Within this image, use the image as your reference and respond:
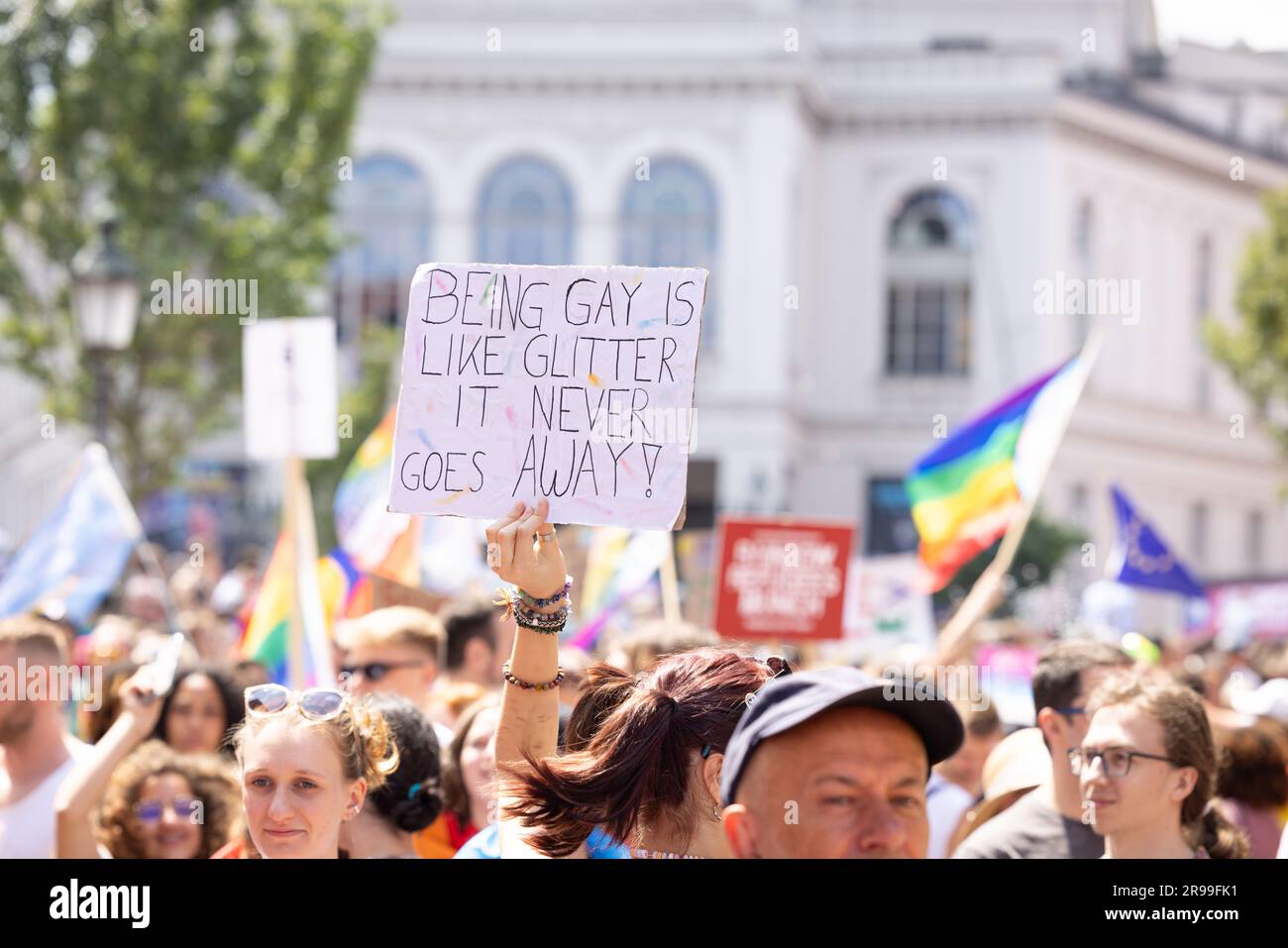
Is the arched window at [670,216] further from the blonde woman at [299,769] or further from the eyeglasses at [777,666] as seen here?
the eyeglasses at [777,666]

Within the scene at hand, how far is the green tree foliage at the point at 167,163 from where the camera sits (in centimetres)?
Answer: 2100

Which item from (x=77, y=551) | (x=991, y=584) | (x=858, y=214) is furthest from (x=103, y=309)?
(x=858, y=214)

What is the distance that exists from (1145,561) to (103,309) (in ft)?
24.1

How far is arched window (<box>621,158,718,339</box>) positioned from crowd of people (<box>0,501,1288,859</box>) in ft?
123

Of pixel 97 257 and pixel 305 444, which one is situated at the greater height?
pixel 97 257

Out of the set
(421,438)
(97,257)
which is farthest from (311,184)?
(421,438)

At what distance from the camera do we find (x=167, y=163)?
70.6ft

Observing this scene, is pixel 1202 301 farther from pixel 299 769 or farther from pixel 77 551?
pixel 299 769

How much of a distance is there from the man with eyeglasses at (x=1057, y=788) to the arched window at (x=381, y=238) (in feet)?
131
